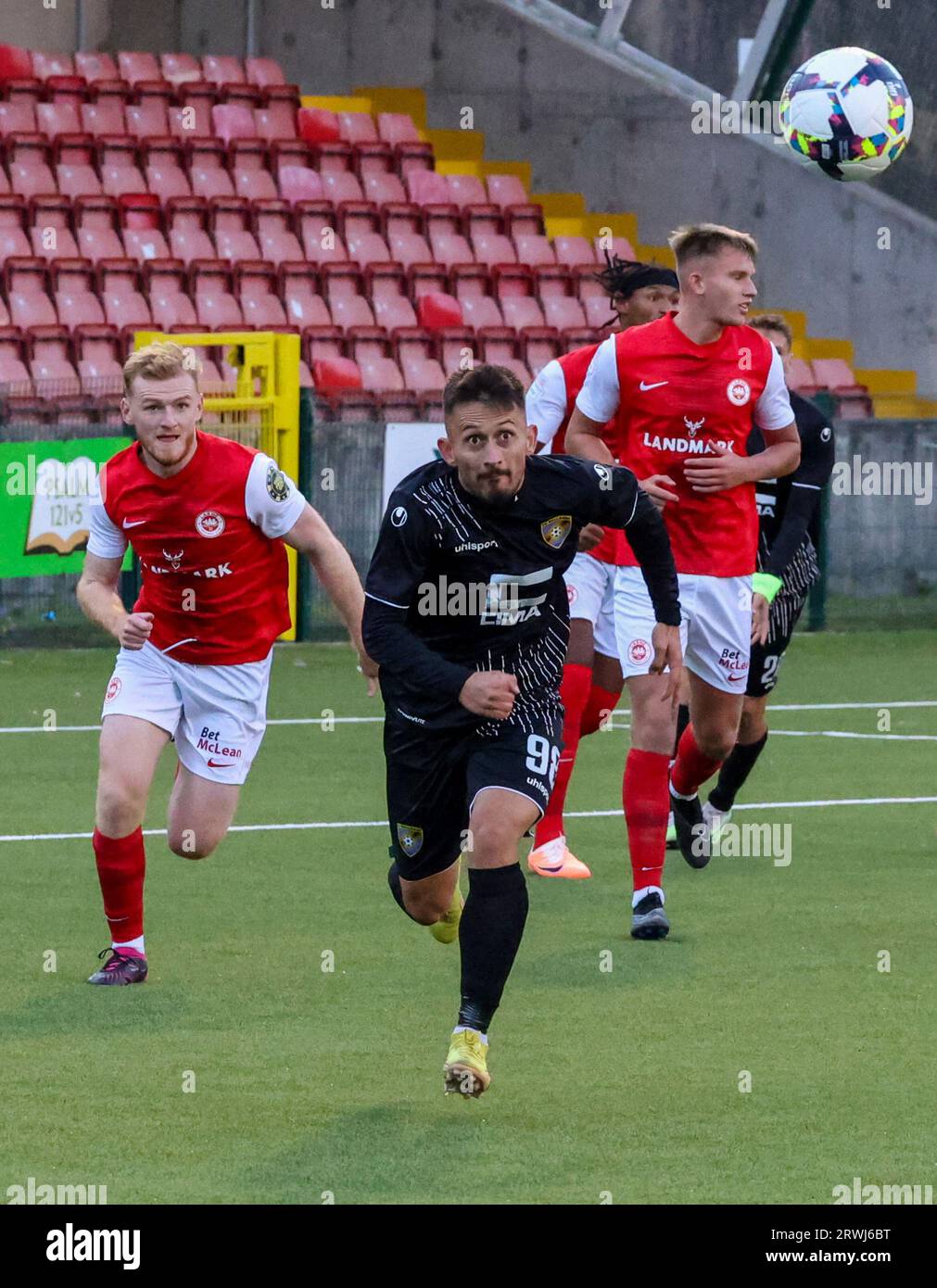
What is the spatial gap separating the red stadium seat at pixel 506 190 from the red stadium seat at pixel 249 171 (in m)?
2.40

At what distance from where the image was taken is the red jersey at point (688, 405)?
7848 mm

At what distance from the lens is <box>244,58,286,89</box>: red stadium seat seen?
23172mm

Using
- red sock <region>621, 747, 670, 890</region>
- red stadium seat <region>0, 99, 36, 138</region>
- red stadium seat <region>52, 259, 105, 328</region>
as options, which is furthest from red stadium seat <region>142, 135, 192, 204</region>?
red sock <region>621, 747, 670, 890</region>

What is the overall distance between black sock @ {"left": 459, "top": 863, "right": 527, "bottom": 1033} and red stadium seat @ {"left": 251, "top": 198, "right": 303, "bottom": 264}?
15.9 metres

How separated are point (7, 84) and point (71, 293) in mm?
3038

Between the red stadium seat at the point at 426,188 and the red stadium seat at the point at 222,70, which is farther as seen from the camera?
the red stadium seat at the point at 222,70

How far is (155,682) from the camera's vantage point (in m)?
7.17

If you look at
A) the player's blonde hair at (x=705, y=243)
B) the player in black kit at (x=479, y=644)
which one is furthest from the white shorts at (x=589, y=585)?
the player in black kit at (x=479, y=644)

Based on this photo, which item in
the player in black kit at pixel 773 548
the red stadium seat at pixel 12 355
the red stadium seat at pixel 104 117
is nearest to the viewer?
the player in black kit at pixel 773 548

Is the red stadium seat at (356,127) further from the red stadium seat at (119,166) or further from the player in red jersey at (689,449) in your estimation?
the player in red jersey at (689,449)

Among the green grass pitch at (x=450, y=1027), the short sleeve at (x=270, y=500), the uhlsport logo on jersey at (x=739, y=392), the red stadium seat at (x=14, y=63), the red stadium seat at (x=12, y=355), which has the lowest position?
the green grass pitch at (x=450, y=1027)

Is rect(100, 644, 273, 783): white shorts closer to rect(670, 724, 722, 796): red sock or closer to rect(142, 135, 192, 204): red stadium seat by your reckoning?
rect(670, 724, 722, 796): red sock

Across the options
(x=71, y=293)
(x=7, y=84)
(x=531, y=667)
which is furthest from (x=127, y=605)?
(x=531, y=667)

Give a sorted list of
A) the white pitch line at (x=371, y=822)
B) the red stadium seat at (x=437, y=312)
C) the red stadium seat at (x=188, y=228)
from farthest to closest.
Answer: the red stadium seat at (x=437, y=312)
the red stadium seat at (x=188, y=228)
the white pitch line at (x=371, y=822)
